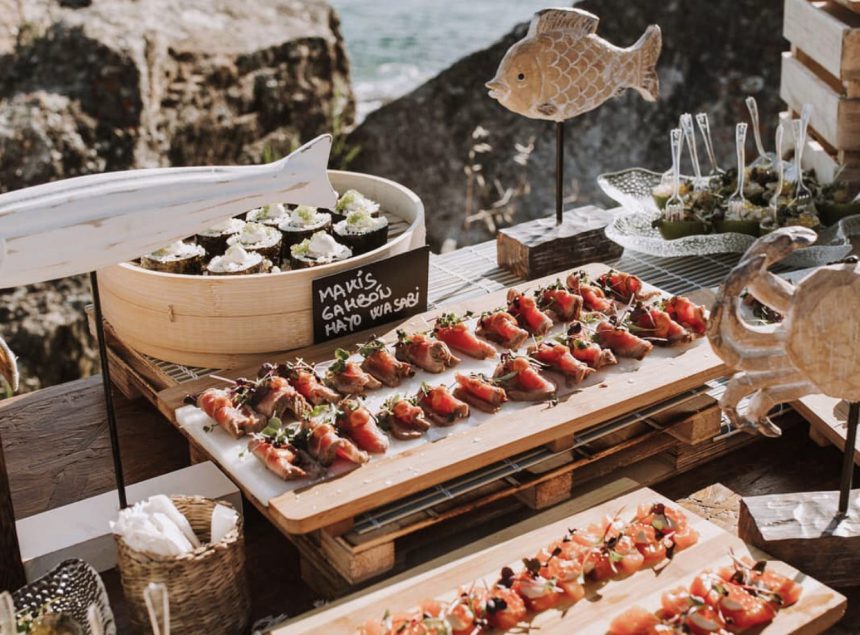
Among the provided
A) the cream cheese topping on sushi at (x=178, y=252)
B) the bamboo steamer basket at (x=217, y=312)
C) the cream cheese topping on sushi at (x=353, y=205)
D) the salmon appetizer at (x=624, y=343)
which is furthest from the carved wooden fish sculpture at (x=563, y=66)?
the cream cheese topping on sushi at (x=178, y=252)

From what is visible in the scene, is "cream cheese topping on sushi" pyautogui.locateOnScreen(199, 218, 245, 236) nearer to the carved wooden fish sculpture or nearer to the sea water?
the carved wooden fish sculpture

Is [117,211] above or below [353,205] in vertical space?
above

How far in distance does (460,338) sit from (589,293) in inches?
22.1

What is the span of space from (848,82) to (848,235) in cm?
72

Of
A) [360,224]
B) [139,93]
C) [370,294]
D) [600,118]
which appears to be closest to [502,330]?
[370,294]

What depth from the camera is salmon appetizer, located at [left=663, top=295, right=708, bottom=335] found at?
11.6 feet

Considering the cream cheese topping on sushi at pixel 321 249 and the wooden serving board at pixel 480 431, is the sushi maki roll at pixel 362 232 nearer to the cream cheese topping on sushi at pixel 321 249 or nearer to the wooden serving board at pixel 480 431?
the cream cheese topping on sushi at pixel 321 249

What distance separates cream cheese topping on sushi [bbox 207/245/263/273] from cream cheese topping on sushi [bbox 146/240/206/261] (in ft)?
0.30

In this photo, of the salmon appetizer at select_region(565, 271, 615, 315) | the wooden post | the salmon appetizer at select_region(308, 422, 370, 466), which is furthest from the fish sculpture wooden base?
the wooden post

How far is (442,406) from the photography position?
10.0 ft

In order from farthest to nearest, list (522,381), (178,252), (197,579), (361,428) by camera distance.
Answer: (178,252)
(522,381)
(361,428)
(197,579)

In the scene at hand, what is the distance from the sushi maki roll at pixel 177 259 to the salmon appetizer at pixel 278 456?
1.04 meters

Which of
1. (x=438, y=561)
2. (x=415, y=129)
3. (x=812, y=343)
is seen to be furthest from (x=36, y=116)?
(x=812, y=343)

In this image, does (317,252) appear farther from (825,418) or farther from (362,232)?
(825,418)
